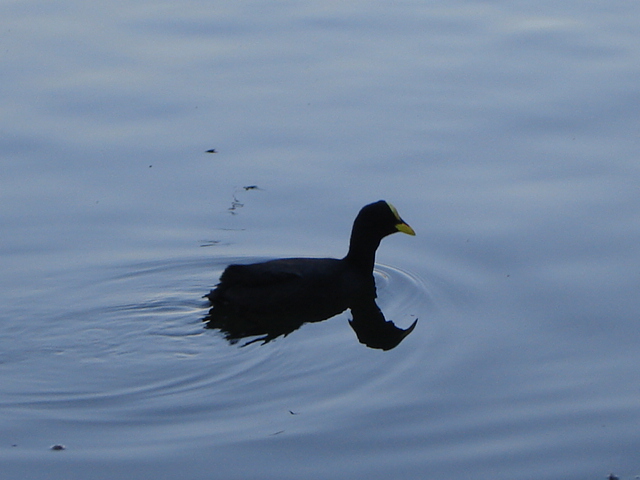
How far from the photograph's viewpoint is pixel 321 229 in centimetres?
968

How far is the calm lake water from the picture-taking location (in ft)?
21.1

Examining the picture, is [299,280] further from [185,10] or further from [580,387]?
[185,10]

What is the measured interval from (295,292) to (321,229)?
132 cm

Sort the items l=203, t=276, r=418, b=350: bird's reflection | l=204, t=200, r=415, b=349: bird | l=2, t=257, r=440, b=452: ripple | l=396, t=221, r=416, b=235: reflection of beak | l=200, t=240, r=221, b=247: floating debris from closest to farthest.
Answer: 1. l=2, t=257, r=440, b=452: ripple
2. l=203, t=276, r=418, b=350: bird's reflection
3. l=204, t=200, r=415, b=349: bird
4. l=396, t=221, r=416, b=235: reflection of beak
5. l=200, t=240, r=221, b=247: floating debris

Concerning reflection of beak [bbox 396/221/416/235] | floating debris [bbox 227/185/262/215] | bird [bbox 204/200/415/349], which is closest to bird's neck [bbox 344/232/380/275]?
bird [bbox 204/200/415/349]

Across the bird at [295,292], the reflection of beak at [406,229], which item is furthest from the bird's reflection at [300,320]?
the reflection of beak at [406,229]

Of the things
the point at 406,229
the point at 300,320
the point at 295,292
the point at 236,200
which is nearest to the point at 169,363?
the point at 300,320

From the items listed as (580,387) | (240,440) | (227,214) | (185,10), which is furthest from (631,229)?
(185,10)

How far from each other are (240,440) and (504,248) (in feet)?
12.1

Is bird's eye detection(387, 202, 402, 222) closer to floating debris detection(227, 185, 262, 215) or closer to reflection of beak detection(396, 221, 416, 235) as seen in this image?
reflection of beak detection(396, 221, 416, 235)

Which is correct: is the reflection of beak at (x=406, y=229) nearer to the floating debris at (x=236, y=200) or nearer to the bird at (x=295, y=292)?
the bird at (x=295, y=292)

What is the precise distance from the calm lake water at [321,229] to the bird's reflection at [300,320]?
0.46 feet

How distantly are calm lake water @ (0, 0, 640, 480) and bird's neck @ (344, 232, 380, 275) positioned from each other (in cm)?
30

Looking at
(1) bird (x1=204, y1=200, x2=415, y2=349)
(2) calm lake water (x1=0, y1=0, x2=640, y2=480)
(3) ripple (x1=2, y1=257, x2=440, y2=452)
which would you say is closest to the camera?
(2) calm lake water (x1=0, y1=0, x2=640, y2=480)
